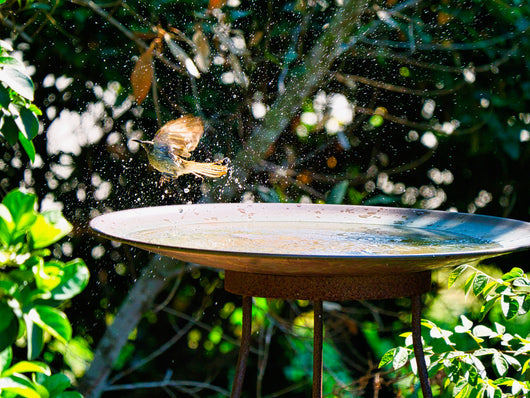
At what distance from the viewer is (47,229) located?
0.53 m

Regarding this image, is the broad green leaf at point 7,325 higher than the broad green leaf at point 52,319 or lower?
lower

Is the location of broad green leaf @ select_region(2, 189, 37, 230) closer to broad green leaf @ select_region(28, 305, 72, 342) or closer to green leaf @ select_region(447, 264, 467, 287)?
broad green leaf @ select_region(28, 305, 72, 342)

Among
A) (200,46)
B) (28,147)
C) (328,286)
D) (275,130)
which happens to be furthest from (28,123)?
(275,130)

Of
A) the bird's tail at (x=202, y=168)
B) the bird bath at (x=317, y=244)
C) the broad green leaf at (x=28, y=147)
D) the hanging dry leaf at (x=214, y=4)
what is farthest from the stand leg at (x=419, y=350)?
the hanging dry leaf at (x=214, y=4)

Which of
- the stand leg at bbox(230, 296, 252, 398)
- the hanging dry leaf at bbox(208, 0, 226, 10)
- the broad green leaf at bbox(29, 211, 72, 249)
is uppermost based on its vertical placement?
the hanging dry leaf at bbox(208, 0, 226, 10)

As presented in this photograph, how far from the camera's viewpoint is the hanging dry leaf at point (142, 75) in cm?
185

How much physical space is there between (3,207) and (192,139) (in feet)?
3.26

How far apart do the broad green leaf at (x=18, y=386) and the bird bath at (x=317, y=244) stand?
1.05ft

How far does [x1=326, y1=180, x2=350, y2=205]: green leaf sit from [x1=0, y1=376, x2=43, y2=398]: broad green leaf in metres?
1.69

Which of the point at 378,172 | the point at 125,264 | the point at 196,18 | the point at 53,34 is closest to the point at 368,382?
the point at 378,172

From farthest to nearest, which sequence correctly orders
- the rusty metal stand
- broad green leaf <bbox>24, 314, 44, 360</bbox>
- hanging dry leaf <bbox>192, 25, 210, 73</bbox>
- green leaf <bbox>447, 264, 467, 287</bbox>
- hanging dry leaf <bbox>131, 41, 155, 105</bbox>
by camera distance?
1. hanging dry leaf <bbox>192, 25, 210, 73</bbox>
2. hanging dry leaf <bbox>131, 41, 155, 105</bbox>
3. green leaf <bbox>447, 264, 467, 287</bbox>
4. the rusty metal stand
5. broad green leaf <bbox>24, 314, 44, 360</bbox>

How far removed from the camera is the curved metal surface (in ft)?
2.72

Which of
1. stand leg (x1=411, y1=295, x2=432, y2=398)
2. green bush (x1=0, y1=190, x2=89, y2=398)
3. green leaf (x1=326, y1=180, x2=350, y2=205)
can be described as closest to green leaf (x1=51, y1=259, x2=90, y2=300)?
green bush (x1=0, y1=190, x2=89, y2=398)

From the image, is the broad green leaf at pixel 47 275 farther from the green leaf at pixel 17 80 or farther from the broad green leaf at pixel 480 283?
the broad green leaf at pixel 480 283
